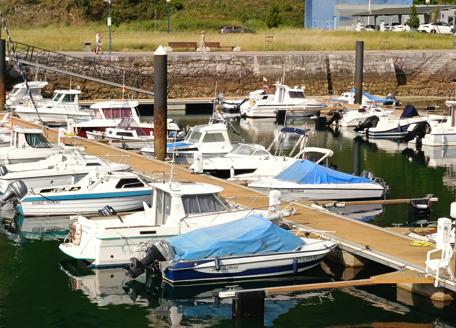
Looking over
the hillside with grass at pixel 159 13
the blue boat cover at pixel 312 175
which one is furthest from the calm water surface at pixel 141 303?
the hillside with grass at pixel 159 13

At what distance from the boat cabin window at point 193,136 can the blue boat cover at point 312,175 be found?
21.6 ft

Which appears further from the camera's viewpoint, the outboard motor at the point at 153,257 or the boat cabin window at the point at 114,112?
the boat cabin window at the point at 114,112

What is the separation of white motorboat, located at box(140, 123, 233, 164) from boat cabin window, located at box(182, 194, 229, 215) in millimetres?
12384

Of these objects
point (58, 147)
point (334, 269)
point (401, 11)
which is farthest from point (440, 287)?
point (401, 11)

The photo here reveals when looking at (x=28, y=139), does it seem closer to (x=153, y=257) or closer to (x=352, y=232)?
(x=153, y=257)

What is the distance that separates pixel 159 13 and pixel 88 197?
68905mm

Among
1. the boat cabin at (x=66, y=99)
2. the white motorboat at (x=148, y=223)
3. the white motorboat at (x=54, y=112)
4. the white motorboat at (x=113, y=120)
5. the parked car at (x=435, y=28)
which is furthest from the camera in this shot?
the parked car at (x=435, y=28)

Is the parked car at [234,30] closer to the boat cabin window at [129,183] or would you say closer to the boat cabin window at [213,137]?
the boat cabin window at [213,137]

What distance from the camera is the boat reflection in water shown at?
781 inches

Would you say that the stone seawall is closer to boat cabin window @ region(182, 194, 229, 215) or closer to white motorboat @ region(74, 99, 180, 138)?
white motorboat @ region(74, 99, 180, 138)

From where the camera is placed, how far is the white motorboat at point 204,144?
118 feet

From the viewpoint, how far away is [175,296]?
20.8 metres

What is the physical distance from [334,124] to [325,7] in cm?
4058

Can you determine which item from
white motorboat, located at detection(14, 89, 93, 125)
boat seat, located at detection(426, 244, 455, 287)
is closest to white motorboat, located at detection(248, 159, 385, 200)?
boat seat, located at detection(426, 244, 455, 287)
